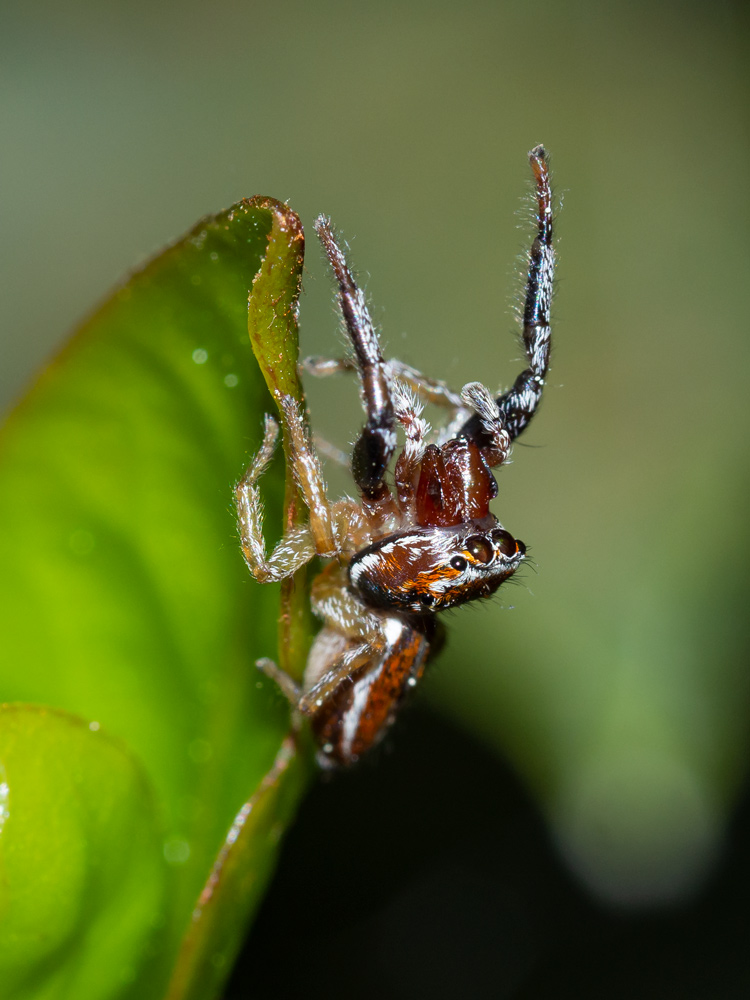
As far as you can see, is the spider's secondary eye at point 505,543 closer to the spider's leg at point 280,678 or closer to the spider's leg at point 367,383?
the spider's leg at point 367,383

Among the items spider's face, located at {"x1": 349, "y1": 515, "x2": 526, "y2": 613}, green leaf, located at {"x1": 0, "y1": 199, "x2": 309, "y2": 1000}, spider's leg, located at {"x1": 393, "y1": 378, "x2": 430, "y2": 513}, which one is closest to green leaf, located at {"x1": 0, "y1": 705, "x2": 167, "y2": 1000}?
green leaf, located at {"x1": 0, "y1": 199, "x2": 309, "y2": 1000}

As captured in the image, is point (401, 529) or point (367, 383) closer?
point (367, 383)

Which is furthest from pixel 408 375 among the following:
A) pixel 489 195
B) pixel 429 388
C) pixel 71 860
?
pixel 489 195

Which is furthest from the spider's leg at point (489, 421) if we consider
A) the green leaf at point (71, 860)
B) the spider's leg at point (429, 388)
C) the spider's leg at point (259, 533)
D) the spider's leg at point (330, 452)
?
the green leaf at point (71, 860)

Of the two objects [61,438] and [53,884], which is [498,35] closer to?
[61,438]

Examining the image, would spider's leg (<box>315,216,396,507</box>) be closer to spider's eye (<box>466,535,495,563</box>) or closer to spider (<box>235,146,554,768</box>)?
spider (<box>235,146,554,768</box>)

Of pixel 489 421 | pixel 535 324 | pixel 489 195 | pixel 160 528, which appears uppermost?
pixel 489 195

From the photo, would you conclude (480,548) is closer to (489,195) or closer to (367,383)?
(367,383)
